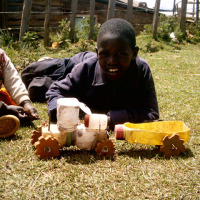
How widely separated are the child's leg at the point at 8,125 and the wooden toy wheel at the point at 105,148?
786 mm

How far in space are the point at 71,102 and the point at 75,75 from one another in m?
0.82

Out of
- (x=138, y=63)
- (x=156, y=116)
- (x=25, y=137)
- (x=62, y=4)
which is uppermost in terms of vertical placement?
(x=62, y=4)

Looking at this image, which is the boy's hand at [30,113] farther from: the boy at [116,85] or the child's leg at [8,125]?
the child's leg at [8,125]

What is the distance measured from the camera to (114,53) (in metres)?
2.57

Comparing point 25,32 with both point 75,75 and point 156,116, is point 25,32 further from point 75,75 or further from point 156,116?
point 156,116

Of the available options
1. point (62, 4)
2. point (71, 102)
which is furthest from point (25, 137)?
point (62, 4)

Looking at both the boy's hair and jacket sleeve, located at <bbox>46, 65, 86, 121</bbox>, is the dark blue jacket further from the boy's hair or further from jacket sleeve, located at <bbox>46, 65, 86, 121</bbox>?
the boy's hair

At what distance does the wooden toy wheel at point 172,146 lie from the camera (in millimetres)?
2389

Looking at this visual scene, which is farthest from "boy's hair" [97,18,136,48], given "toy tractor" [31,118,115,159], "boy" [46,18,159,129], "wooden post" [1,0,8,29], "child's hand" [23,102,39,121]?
"wooden post" [1,0,8,29]

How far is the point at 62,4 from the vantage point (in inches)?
476

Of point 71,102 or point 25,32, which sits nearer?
point 71,102

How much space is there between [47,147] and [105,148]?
0.46m

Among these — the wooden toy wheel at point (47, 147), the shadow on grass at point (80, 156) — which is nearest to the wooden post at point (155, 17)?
the shadow on grass at point (80, 156)

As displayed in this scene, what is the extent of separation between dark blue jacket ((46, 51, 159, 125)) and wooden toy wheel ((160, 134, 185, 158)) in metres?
0.52
